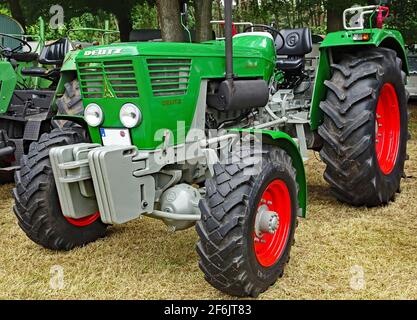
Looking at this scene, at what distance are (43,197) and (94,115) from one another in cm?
66

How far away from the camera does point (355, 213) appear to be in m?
4.50

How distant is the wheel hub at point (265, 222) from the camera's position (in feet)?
10.1

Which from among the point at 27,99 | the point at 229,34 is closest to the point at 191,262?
the point at 229,34

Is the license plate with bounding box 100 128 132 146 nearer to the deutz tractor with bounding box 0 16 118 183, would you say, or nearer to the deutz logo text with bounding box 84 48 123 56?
the deutz logo text with bounding box 84 48 123 56

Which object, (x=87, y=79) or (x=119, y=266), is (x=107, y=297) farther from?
(x=87, y=79)

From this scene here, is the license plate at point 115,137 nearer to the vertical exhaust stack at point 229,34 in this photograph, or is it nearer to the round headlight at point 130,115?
the round headlight at point 130,115

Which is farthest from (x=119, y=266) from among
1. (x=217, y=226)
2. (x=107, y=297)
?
(x=217, y=226)

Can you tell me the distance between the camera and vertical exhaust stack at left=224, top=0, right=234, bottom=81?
10.4 feet

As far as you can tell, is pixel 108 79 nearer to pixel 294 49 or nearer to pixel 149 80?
pixel 149 80

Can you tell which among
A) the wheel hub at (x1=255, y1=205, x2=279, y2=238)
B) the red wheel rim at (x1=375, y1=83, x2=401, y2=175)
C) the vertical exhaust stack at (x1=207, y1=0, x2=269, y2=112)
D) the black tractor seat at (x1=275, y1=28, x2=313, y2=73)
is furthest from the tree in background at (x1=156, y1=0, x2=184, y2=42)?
the wheel hub at (x1=255, y1=205, x2=279, y2=238)

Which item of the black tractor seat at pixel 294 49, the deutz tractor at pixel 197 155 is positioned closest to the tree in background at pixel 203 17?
the black tractor seat at pixel 294 49

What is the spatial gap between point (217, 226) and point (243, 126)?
4.63ft

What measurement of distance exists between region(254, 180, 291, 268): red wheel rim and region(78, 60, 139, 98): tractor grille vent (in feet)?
3.26

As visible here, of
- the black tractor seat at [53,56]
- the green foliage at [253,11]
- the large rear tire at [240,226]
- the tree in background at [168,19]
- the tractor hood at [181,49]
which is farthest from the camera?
the green foliage at [253,11]
